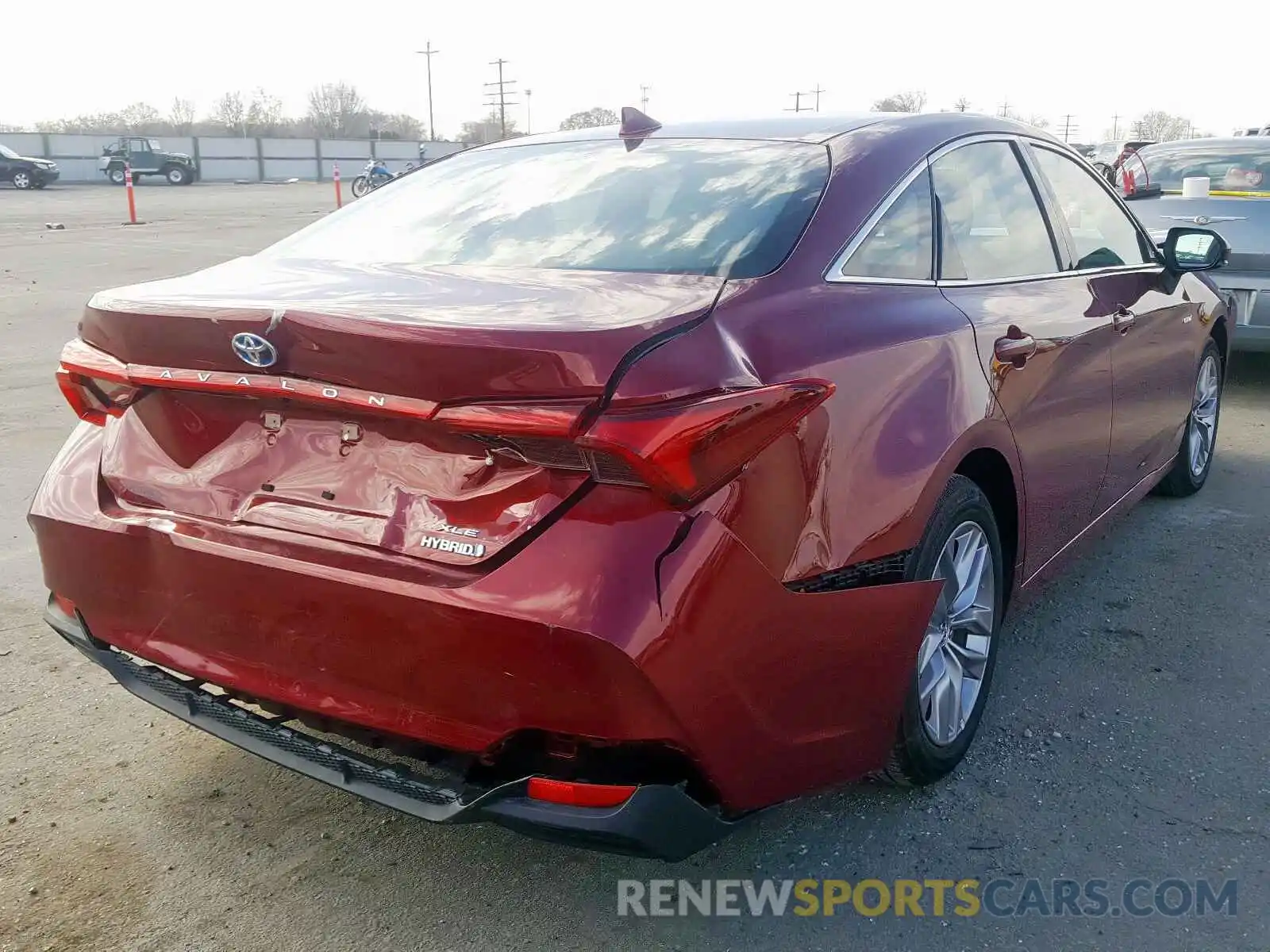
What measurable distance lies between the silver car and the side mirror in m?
2.18

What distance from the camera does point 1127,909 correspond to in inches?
95.0

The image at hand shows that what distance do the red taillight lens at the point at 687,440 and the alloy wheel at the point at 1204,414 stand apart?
3693 millimetres

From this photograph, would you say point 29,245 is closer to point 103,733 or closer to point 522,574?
point 103,733

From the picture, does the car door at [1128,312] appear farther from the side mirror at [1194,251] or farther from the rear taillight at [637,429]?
the rear taillight at [637,429]

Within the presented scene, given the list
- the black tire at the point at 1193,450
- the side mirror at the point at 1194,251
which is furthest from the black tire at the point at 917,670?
the black tire at the point at 1193,450

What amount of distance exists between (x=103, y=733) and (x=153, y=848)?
0.64 metres

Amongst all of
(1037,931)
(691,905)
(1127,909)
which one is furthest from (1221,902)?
(691,905)

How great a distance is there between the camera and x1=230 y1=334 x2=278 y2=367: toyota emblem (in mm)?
2115

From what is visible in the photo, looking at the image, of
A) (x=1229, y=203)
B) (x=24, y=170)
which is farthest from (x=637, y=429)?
(x=24, y=170)

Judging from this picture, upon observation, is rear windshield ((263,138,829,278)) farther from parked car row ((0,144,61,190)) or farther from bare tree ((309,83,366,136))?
bare tree ((309,83,366,136))

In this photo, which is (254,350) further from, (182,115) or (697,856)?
(182,115)

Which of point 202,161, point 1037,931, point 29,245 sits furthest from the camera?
point 202,161

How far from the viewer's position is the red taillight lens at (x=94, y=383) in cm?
242

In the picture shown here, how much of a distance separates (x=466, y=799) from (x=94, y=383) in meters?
1.29
